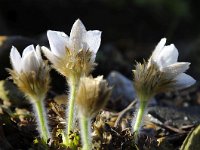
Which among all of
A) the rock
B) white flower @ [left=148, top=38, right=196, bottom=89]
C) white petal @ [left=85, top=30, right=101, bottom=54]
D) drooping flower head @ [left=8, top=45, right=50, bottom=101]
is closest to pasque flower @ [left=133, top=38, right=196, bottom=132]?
white flower @ [left=148, top=38, right=196, bottom=89]

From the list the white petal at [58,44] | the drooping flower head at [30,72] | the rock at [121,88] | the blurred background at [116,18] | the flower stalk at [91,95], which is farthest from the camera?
the blurred background at [116,18]

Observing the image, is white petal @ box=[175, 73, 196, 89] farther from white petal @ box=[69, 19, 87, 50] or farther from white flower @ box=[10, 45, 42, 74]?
white flower @ box=[10, 45, 42, 74]

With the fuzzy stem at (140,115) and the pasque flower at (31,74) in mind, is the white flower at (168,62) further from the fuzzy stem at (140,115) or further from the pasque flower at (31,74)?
the pasque flower at (31,74)

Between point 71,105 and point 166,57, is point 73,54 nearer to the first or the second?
point 71,105

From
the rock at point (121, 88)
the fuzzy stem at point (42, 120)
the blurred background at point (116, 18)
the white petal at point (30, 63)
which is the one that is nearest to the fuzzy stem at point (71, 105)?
the fuzzy stem at point (42, 120)

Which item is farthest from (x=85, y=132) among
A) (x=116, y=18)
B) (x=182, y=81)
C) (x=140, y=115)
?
(x=116, y=18)

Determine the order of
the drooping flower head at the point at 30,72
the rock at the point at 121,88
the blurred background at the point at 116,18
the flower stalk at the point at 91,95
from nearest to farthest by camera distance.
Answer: the flower stalk at the point at 91,95
the drooping flower head at the point at 30,72
the rock at the point at 121,88
the blurred background at the point at 116,18
